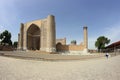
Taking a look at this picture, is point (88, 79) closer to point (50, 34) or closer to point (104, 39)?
point (50, 34)

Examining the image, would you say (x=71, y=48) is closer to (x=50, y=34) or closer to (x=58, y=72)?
(x=50, y=34)

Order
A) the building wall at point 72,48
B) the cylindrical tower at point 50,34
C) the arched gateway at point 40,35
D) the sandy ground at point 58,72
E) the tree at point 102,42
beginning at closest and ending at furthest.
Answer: the sandy ground at point 58,72, the cylindrical tower at point 50,34, the arched gateway at point 40,35, the building wall at point 72,48, the tree at point 102,42

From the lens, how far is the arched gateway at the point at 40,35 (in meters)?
41.1

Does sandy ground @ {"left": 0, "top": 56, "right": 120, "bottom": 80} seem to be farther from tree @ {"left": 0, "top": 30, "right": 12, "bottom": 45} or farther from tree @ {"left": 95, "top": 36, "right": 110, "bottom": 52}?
tree @ {"left": 95, "top": 36, "right": 110, "bottom": 52}

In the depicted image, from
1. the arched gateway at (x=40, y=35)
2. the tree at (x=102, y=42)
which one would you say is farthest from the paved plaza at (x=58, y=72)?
the tree at (x=102, y=42)

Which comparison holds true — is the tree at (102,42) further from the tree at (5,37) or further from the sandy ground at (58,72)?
the sandy ground at (58,72)

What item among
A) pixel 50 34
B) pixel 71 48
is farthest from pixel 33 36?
pixel 71 48

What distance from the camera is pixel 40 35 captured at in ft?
152

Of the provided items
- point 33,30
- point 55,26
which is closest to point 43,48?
point 55,26

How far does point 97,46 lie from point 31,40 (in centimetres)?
2544

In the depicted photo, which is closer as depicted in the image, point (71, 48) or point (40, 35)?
point (71, 48)

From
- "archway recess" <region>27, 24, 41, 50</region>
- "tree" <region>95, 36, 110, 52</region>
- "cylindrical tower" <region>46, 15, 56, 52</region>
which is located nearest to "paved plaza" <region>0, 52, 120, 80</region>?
"cylindrical tower" <region>46, 15, 56, 52</region>

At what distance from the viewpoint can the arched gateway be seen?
4106 cm

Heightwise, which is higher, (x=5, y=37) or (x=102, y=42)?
(x=5, y=37)
